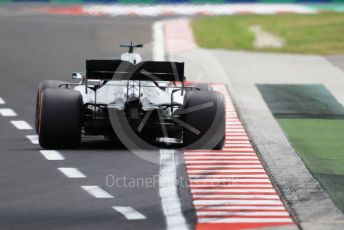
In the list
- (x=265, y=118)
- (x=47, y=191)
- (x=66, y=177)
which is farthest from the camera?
(x=265, y=118)

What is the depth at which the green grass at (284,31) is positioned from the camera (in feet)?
125

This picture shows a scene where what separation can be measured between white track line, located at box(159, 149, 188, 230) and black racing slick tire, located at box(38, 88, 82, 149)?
1.33 metres

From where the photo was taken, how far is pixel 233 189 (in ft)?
55.7

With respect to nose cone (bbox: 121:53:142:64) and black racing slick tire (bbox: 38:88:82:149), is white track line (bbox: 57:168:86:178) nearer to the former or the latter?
black racing slick tire (bbox: 38:88:82:149)

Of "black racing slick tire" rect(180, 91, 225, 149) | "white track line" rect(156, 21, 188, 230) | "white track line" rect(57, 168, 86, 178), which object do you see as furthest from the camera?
"black racing slick tire" rect(180, 91, 225, 149)

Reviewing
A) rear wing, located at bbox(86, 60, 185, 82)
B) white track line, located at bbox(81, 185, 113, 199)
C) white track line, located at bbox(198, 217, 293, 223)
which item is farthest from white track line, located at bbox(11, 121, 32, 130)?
white track line, located at bbox(198, 217, 293, 223)

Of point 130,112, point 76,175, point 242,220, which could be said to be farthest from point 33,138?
point 242,220

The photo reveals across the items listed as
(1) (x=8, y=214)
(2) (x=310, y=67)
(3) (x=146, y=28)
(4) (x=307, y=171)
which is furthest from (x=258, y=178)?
(3) (x=146, y=28)

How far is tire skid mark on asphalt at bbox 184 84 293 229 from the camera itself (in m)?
15.0

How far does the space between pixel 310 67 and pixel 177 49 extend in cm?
454

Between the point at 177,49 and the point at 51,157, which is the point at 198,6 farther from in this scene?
the point at 51,157

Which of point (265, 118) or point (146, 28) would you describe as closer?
point (265, 118)

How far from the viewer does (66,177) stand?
58.4 feet

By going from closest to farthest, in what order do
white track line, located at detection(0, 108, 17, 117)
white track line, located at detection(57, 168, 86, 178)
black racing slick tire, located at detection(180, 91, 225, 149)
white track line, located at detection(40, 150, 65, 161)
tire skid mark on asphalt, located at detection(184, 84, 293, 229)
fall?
tire skid mark on asphalt, located at detection(184, 84, 293, 229), white track line, located at detection(57, 168, 86, 178), white track line, located at detection(40, 150, 65, 161), black racing slick tire, located at detection(180, 91, 225, 149), white track line, located at detection(0, 108, 17, 117)
